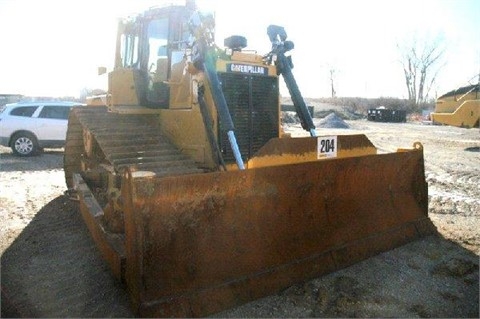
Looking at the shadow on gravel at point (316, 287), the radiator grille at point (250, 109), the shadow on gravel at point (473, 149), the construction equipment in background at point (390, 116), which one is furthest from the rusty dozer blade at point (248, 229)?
the construction equipment in background at point (390, 116)

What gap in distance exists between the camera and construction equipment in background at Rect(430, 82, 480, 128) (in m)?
16.6

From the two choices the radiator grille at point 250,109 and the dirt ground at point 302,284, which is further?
the radiator grille at point 250,109

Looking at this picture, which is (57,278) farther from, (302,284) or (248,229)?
(302,284)

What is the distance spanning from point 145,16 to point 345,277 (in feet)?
14.8

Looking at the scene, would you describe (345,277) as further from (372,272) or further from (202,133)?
(202,133)

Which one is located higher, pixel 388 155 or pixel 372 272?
pixel 388 155

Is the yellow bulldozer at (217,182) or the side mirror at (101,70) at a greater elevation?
the side mirror at (101,70)

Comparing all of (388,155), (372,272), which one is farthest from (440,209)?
(372,272)

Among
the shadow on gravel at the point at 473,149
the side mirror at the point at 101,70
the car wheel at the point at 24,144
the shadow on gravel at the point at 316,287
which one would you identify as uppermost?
the side mirror at the point at 101,70

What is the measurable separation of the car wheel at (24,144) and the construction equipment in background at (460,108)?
1663 centimetres

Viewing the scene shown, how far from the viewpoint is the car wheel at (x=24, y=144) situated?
12375 millimetres

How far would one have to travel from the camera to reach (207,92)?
4891 mm

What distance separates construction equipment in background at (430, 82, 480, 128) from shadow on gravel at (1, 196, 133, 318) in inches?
655

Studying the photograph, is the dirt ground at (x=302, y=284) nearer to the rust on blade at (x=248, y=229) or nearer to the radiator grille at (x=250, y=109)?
the rust on blade at (x=248, y=229)
